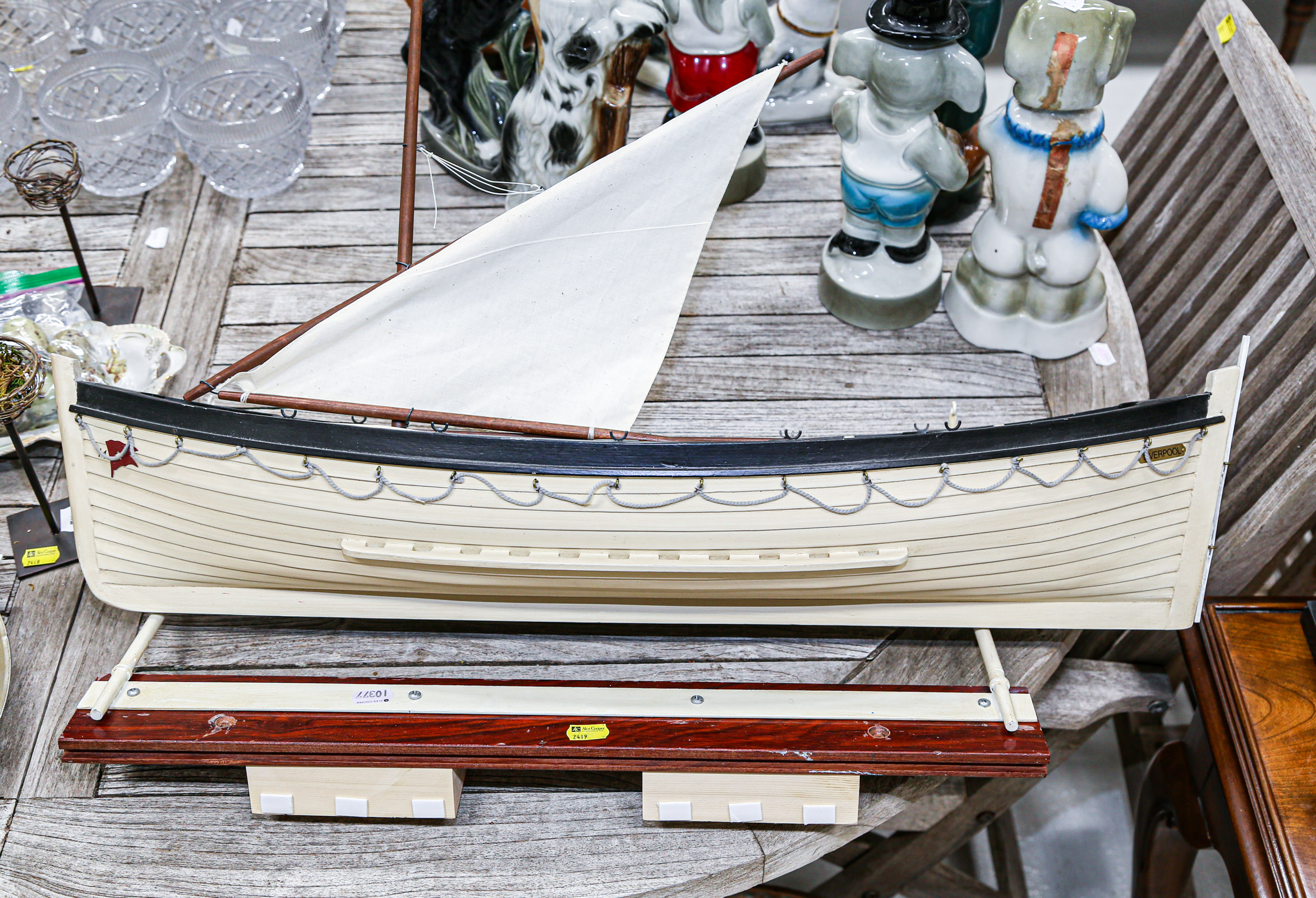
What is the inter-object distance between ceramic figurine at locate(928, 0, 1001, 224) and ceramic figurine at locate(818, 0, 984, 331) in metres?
0.10

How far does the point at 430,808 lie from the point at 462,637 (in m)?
0.24

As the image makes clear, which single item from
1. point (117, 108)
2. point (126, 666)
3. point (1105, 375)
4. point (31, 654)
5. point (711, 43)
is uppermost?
point (711, 43)

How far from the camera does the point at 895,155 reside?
1573 mm

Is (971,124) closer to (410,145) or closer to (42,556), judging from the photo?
(410,145)

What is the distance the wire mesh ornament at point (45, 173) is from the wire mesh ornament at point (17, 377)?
0.22 metres

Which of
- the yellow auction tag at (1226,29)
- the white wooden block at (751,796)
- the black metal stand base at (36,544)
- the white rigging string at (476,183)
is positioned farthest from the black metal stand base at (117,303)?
the yellow auction tag at (1226,29)

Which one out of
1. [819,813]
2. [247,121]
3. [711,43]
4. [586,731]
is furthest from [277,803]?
[711,43]

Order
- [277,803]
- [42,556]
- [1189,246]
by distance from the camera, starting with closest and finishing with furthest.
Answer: [277,803], [42,556], [1189,246]

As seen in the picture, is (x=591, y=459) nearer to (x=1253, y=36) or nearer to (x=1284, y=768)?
(x=1284, y=768)

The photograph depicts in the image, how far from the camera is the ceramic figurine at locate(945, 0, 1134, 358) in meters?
1.40

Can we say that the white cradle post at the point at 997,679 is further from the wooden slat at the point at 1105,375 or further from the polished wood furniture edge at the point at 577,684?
the wooden slat at the point at 1105,375

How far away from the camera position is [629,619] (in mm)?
1405

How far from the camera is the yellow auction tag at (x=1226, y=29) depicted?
1849 millimetres

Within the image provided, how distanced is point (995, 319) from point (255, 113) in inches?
48.2
